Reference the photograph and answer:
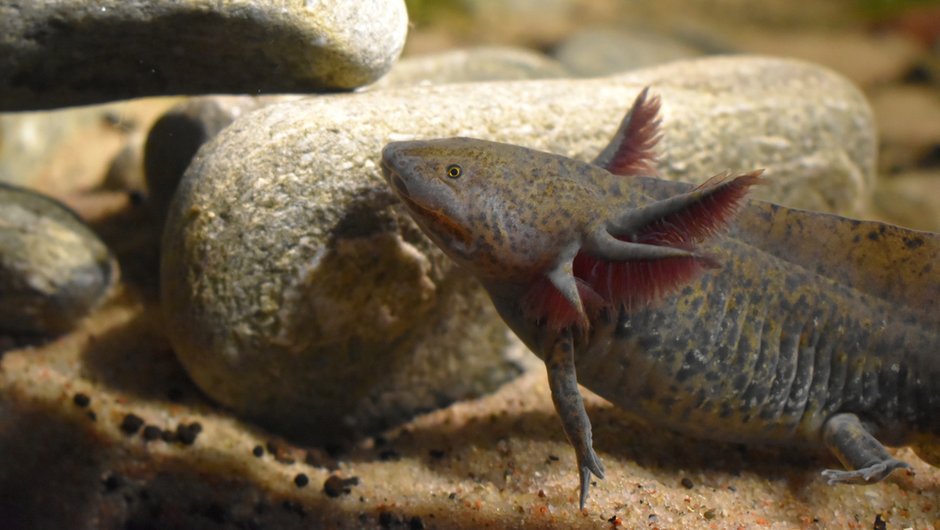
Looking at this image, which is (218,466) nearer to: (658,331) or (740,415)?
(658,331)

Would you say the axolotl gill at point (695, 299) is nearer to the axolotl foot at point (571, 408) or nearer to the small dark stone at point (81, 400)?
the axolotl foot at point (571, 408)

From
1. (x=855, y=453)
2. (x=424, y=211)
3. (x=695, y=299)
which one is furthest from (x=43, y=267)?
(x=855, y=453)

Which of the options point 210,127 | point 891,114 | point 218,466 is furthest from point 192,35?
point 891,114

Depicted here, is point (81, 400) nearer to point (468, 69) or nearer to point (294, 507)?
point (294, 507)

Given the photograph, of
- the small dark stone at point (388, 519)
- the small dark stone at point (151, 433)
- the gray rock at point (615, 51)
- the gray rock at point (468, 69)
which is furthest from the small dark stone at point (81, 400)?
the gray rock at point (615, 51)

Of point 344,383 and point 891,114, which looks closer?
point 344,383

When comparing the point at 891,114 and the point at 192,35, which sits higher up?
the point at 891,114
